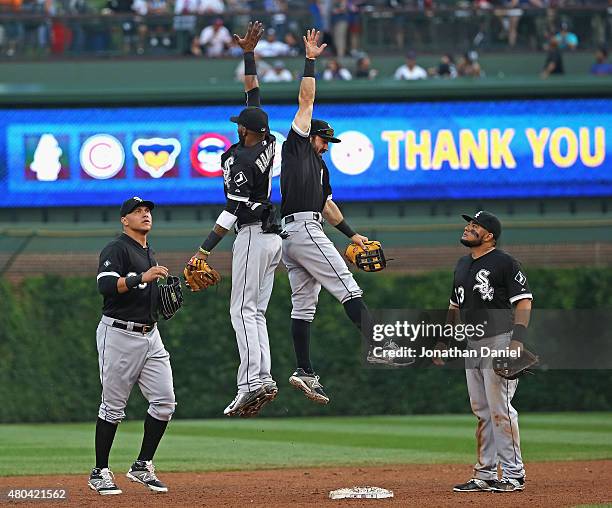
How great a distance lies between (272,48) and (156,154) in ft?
9.77

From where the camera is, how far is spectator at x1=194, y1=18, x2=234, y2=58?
22.5 m

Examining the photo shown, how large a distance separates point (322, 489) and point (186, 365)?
832cm

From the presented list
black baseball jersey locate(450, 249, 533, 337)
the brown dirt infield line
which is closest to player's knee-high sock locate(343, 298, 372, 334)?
black baseball jersey locate(450, 249, 533, 337)

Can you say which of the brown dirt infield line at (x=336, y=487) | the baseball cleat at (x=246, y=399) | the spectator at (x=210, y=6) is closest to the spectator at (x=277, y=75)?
the spectator at (x=210, y=6)

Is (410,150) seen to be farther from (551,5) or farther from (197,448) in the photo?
(197,448)

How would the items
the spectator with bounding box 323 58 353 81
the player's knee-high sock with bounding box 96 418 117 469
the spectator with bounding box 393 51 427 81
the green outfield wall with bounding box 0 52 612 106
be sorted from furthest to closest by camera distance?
1. the spectator with bounding box 323 58 353 81
2. the spectator with bounding box 393 51 427 81
3. the green outfield wall with bounding box 0 52 612 106
4. the player's knee-high sock with bounding box 96 418 117 469

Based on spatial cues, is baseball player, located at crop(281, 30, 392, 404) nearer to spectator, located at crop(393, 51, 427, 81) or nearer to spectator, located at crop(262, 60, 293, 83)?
spectator, located at crop(262, 60, 293, 83)

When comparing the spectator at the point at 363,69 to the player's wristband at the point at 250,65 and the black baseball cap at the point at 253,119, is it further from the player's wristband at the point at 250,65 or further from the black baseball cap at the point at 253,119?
the black baseball cap at the point at 253,119

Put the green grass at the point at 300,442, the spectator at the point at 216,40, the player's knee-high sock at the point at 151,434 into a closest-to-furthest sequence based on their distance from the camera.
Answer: the player's knee-high sock at the point at 151,434 → the green grass at the point at 300,442 → the spectator at the point at 216,40

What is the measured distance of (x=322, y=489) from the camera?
10.8 m

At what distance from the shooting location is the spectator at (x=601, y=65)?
21.5 meters

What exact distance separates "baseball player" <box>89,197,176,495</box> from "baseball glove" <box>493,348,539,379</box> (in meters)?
2.63

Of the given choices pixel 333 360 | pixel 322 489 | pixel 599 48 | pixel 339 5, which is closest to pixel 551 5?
pixel 599 48

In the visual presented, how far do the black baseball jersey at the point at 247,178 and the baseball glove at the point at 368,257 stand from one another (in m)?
0.81
